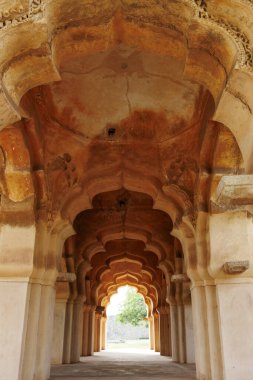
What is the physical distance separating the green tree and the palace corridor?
39.4 meters

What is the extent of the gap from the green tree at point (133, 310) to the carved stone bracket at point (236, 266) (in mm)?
42184

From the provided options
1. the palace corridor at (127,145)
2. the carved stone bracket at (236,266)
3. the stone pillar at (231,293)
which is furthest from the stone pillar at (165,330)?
the carved stone bracket at (236,266)

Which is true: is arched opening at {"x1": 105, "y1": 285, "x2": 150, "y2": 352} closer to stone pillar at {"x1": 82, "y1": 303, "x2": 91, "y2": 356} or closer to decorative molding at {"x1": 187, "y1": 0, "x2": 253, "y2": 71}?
stone pillar at {"x1": 82, "y1": 303, "x2": 91, "y2": 356}

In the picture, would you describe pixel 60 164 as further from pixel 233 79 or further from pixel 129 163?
pixel 233 79

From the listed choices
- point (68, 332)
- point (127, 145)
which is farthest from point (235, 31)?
point (68, 332)

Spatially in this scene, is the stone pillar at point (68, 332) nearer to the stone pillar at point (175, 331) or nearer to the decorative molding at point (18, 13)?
the stone pillar at point (175, 331)

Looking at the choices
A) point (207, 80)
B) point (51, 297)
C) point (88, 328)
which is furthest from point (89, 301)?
point (207, 80)

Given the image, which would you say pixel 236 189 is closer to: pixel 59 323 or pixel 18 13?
pixel 18 13

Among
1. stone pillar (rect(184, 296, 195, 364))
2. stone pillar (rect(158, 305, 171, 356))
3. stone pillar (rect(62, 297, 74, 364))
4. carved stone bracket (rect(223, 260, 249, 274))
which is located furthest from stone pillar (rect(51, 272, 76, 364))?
stone pillar (rect(158, 305, 171, 356))

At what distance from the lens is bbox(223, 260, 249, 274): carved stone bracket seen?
6133mm

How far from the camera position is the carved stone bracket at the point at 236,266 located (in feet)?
20.1

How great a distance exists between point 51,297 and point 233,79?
5.30 m

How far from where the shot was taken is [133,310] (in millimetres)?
47656

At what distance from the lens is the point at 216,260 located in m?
6.55
